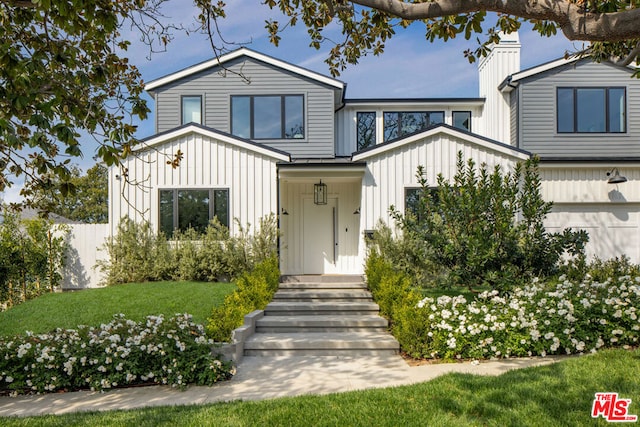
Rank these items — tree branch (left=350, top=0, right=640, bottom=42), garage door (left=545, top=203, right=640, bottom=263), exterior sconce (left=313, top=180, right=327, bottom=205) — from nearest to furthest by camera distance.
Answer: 1. tree branch (left=350, top=0, right=640, bottom=42)
2. exterior sconce (left=313, top=180, right=327, bottom=205)
3. garage door (left=545, top=203, right=640, bottom=263)

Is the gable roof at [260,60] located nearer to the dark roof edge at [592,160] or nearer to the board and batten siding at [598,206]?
the dark roof edge at [592,160]

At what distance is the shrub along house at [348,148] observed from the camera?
40.5 feet

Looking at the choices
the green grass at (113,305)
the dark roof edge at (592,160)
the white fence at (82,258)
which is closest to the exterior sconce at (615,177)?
the dark roof edge at (592,160)

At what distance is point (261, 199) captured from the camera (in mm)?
12602

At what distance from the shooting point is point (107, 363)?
235 inches

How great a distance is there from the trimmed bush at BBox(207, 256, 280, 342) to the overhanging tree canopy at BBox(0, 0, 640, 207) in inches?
135

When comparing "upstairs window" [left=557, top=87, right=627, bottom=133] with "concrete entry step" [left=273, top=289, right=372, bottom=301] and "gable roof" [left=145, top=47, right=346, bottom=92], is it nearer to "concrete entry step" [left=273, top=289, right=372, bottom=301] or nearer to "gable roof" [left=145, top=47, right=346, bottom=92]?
"gable roof" [left=145, top=47, right=346, bottom=92]

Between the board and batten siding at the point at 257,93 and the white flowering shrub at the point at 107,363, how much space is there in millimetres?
9975

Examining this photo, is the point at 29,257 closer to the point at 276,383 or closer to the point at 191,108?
the point at 191,108

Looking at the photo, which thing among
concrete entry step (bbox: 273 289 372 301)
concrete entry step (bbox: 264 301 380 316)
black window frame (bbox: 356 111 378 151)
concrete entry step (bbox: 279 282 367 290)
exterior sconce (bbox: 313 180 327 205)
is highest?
black window frame (bbox: 356 111 378 151)

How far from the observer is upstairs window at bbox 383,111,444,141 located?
674 inches

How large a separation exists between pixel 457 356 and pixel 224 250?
712cm

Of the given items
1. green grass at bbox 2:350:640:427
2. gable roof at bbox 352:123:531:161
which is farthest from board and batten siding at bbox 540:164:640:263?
green grass at bbox 2:350:640:427

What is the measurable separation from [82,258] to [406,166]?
9641mm
